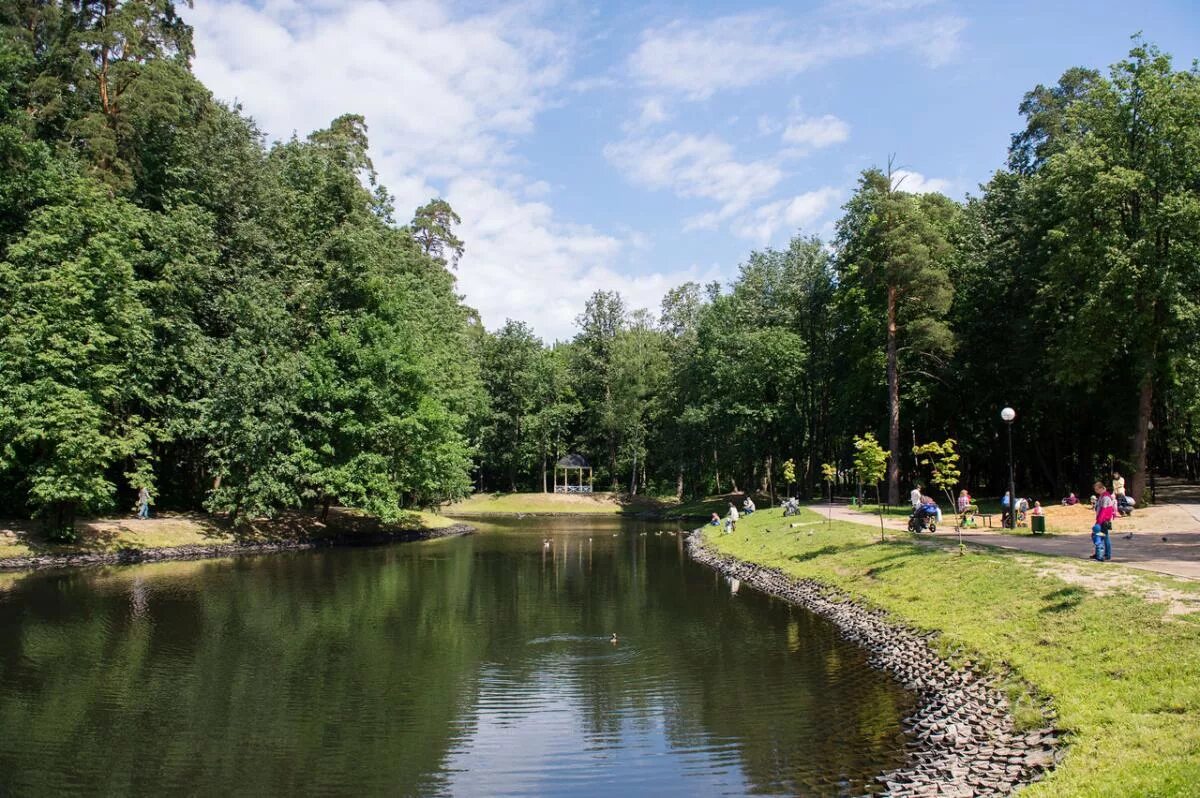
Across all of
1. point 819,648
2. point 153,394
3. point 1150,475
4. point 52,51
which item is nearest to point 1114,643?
point 819,648

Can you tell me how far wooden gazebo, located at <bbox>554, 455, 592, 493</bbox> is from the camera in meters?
87.7

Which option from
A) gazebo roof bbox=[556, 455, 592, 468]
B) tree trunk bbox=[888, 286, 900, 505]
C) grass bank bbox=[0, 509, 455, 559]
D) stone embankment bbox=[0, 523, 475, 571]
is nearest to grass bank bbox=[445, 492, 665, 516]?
gazebo roof bbox=[556, 455, 592, 468]

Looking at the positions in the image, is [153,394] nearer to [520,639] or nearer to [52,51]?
[52,51]

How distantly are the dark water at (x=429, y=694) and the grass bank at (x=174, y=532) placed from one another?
6.90 meters

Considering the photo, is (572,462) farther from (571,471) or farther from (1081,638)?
(1081,638)

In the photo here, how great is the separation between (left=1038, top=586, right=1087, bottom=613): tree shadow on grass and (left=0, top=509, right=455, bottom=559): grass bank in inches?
1443

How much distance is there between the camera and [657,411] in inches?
3351

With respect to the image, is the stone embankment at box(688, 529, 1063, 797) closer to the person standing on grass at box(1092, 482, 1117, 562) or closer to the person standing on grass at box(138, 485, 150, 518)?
the person standing on grass at box(1092, 482, 1117, 562)

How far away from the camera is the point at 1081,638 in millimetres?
14305

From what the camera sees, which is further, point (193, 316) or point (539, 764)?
point (193, 316)

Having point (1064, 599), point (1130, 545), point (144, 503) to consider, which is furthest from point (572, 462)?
point (1064, 599)

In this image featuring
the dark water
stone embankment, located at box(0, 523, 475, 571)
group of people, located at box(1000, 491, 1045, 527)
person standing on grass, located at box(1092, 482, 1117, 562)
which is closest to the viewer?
the dark water

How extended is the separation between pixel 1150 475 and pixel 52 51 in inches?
2258

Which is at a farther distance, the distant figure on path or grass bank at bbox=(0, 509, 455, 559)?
the distant figure on path
